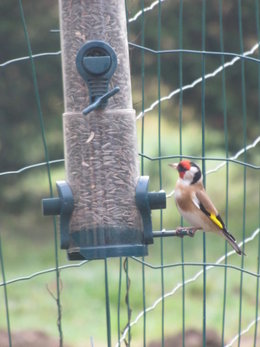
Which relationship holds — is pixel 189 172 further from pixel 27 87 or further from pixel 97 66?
pixel 27 87

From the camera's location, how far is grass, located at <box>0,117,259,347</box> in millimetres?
8180

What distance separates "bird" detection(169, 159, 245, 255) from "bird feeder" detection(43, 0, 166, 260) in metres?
0.77

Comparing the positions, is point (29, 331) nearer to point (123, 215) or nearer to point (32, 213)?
point (32, 213)

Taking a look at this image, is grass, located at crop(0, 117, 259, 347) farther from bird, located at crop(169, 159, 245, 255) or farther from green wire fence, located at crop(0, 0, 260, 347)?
bird, located at crop(169, 159, 245, 255)

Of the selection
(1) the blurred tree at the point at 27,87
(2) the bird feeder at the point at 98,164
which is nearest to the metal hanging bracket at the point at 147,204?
(2) the bird feeder at the point at 98,164

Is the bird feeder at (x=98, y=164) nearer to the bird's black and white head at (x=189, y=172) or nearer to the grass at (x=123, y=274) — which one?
the bird's black and white head at (x=189, y=172)

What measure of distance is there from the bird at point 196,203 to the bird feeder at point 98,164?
30.5 inches

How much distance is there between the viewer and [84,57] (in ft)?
12.5

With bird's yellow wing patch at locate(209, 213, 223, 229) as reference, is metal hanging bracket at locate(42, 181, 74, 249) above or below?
above

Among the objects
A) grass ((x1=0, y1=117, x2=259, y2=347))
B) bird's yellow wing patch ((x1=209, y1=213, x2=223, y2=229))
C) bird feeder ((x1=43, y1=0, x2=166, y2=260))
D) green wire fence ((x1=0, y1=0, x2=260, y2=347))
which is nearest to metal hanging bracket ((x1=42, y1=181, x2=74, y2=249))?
bird feeder ((x1=43, y1=0, x2=166, y2=260))

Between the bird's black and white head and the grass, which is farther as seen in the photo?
the grass

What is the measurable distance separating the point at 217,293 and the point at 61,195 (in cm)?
509

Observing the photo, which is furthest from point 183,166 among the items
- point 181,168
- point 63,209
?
point 63,209

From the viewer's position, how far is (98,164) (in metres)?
3.95
